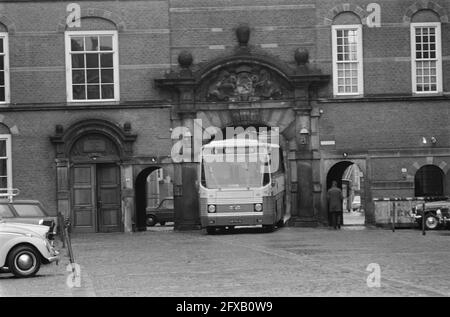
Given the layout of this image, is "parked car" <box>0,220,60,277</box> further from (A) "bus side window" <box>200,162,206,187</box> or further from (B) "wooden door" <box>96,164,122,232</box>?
A: (B) "wooden door" <box>96,164,122,232</box>

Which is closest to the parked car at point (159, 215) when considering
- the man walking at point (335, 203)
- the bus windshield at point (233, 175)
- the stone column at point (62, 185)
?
the stone column at point (62, 185)

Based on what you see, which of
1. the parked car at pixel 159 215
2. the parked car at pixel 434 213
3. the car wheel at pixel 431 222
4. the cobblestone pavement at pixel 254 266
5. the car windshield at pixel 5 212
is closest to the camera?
the cobblestone pavement at pixel 254 266

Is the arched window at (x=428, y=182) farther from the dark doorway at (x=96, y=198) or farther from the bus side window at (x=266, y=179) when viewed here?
the dark doorway at (x=96, y=198)

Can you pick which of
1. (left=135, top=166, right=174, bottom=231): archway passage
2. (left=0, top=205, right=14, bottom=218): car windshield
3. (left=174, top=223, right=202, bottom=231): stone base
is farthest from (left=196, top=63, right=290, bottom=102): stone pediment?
(left=0, top=205, right=14, bottom=218): car windshield

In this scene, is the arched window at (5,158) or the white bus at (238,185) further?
the arched window at (5,158)

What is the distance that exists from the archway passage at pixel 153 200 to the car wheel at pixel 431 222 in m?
9.13

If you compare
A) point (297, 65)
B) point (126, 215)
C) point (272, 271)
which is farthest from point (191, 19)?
point (272, 271)

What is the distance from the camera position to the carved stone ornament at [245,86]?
40.3 m

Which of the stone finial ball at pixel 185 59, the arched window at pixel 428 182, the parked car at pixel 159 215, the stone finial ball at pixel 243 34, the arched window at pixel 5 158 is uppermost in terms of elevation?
the stone finial ball at pixel 243 34

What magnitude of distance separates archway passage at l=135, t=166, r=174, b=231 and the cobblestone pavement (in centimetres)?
643

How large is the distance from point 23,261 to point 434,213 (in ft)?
66.2

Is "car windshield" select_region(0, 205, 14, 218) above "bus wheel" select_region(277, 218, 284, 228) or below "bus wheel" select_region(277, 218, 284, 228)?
above

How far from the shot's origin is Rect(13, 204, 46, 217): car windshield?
3006cm

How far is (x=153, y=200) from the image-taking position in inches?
3056
